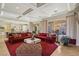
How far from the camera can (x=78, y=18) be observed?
104 inches

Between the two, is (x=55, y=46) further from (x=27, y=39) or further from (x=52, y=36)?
(x=27, y=39)

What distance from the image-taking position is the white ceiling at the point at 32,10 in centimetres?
262

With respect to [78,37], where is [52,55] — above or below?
below

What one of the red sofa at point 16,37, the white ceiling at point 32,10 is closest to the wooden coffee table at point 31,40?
the red sofa at point 16,37

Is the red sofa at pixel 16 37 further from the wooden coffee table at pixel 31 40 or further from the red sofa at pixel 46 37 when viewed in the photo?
the red sofa at pixel 46 37

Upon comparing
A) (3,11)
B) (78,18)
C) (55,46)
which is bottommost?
(55,46)

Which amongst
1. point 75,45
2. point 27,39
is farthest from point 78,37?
point 27,39

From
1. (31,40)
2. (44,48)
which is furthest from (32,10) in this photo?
(44,48)

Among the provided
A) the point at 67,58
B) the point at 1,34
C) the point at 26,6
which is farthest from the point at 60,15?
the point at 1,34

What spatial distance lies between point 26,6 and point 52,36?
96 centimetres

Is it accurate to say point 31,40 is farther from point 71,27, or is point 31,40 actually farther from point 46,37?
point 71,27

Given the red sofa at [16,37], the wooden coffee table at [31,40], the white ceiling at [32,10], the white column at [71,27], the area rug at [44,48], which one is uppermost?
Result: the white ceiling at [32,10]

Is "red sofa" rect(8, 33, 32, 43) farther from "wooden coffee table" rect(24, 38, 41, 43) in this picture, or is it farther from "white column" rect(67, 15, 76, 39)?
"white column" rect(67, 15, 76, 39)

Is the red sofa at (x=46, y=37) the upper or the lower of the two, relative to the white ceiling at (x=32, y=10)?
lower
